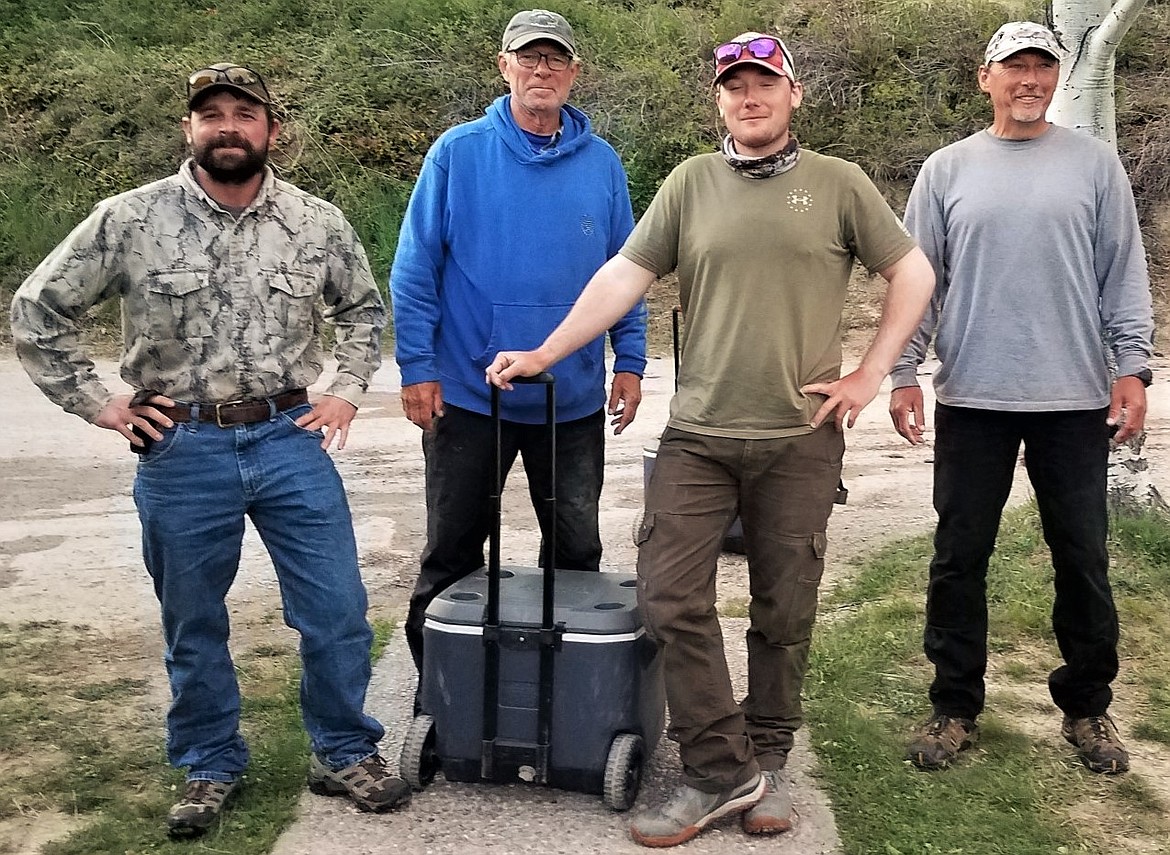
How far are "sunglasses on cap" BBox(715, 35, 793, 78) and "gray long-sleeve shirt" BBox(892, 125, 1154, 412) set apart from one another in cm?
77

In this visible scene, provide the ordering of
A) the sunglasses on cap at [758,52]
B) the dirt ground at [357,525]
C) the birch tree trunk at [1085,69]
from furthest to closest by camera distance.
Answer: the birch tree trunk at [1085,69], the dirt ground at [357,525], the sunglasses on cap at [758,52]

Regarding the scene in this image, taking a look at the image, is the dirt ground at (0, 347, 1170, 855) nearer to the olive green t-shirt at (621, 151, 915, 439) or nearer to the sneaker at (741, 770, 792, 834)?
the sneaker at (741, 770, 792, 834)

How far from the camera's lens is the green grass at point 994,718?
11.0ft

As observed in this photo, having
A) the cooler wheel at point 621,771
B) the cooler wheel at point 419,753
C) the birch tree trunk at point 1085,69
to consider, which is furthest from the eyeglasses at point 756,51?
the birch tree trunk at point 1085,69

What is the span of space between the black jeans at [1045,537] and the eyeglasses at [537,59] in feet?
4.85

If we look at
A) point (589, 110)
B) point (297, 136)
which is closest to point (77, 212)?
point (297, 136)

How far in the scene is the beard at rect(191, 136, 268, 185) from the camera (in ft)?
10.3

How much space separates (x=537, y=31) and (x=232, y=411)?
135cm

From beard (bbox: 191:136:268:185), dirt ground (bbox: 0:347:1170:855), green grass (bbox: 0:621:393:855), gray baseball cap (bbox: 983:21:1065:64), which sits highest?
gray baseball cap (bbox: 983:21:1065:64)

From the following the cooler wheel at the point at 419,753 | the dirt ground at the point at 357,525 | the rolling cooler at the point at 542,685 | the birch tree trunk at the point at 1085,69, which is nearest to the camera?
the rolling cooler at the point at 542,685

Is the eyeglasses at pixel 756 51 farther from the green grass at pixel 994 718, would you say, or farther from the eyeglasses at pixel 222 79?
the green grass at pixel 994 718

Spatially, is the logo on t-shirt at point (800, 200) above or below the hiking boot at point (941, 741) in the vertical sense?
above

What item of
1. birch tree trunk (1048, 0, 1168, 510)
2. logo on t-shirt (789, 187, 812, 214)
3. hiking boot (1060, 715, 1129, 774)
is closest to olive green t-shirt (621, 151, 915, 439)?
logo on t-shirt (789, 187, 812, 214)

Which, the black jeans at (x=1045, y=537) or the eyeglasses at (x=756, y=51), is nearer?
the eyeglasses at (x=756, y=51)
